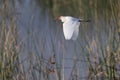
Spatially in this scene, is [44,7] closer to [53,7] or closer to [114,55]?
[53,7]

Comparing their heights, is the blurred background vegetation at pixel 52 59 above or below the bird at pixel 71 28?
below

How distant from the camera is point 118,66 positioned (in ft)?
10.4

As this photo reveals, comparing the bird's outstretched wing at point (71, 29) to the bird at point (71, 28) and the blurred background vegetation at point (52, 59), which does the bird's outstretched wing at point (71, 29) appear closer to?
the bird at point (71, 28)

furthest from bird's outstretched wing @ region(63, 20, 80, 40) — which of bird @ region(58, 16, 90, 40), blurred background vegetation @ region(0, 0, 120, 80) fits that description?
blurred background vegetation @ region(0, 0, 120, 80)

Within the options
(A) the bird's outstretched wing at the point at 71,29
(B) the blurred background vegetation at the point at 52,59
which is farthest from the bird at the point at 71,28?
(B) the blurred background vegetation at the point at 52,59

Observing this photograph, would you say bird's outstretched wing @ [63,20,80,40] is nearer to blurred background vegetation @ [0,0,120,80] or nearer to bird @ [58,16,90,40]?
bird @ [58,16,90,40]

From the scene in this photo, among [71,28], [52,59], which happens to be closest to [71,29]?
[71,28]

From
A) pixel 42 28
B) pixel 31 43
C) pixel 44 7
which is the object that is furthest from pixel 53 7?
pixel 31 43

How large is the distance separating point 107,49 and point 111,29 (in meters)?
0.13

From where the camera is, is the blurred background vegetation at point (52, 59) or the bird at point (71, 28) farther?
the blurred background vegetation at point (52, 59)

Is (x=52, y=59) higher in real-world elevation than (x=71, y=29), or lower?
lower

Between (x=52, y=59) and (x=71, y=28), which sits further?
(x=52, y=59)

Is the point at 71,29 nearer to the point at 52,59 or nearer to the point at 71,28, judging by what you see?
the point at 71,28

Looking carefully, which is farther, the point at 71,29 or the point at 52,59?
the point at 52,59
